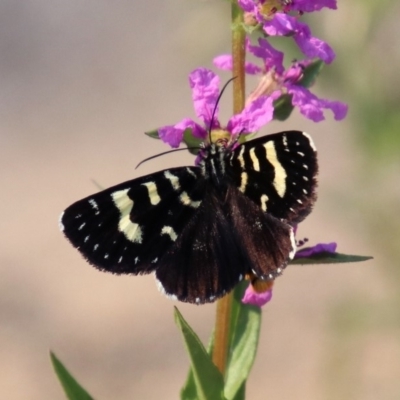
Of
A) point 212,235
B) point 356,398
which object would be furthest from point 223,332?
point 356,398

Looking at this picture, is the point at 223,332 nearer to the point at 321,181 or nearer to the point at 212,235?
the point at 212,235

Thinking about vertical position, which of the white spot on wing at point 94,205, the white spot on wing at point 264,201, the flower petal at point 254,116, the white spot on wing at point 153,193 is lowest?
the white spot on wing at point 264,201

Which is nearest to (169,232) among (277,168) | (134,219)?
(134,219)

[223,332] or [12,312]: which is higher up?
[223,332]

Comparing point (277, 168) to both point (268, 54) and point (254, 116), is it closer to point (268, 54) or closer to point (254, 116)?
point (254, 116)

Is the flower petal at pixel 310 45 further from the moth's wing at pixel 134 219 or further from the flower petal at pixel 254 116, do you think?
the moth's wing at pixel 134 219

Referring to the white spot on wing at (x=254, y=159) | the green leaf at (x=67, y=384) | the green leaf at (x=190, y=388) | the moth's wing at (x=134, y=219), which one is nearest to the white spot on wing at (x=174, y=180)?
the moth's wing at (x=134, y=219)

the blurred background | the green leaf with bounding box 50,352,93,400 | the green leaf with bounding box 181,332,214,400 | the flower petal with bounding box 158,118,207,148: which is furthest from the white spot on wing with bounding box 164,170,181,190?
the blurred background
